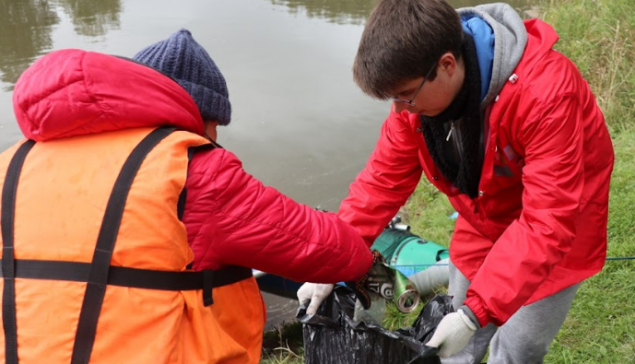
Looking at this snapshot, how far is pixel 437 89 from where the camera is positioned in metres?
1.94

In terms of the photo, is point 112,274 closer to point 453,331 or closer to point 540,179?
point 453,331

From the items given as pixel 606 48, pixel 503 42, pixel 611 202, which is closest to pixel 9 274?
pixel 503 42

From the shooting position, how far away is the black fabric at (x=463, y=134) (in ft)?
6.40

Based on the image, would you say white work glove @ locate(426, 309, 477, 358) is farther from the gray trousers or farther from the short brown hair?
the short brown hair

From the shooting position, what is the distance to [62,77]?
59.6 inches

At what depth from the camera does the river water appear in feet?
22.0

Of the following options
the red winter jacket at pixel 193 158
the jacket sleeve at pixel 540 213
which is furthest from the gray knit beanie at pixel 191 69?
the jacket sleeve at pixel 540 213

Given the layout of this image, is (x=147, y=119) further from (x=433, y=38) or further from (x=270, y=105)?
(x=270, y=105)

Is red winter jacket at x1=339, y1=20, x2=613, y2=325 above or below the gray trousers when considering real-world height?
above

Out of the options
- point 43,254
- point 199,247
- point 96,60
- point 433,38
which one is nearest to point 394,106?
point 433,38

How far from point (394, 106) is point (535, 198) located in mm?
540

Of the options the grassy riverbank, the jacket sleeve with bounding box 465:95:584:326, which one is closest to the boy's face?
the jacket sleeve with bounding box 465:95:584:326

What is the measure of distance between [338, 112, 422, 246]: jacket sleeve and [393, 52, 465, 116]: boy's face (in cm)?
41

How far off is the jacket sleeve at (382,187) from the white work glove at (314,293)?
0.86ft
